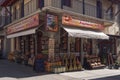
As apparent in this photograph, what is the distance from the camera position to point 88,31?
17016 millimetres

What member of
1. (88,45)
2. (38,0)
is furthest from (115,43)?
(38,0)

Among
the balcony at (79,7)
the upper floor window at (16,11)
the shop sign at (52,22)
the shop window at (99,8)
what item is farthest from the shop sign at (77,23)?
the upper floor window at (16,11)

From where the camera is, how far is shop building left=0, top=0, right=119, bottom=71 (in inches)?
591

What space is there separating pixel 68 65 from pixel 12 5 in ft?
32.2

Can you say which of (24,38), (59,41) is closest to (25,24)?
(59,41)

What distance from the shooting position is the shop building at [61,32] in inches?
591

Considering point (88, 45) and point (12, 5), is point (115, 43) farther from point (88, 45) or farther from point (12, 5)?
point (12, 5)

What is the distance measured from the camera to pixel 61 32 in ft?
53.0

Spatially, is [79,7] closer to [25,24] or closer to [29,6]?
[29,6]

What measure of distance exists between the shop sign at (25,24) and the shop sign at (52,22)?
2.71 feet

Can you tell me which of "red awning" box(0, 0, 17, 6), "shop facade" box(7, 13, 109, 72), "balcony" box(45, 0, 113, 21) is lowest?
"shop facade" box(7, 13, 109, 72)

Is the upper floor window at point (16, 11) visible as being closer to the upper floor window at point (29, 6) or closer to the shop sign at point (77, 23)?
the upper floor window at point (29, 6)

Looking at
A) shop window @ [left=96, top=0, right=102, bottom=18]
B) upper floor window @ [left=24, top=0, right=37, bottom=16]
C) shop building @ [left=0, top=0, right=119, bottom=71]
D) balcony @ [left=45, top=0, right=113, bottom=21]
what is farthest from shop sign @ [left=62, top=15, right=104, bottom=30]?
upper floor window @ [left=24, top=0, right=37, bottom=16]

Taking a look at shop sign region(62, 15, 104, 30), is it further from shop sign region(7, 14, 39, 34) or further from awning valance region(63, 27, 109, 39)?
shop sign region(7, 14, 39, 34)
